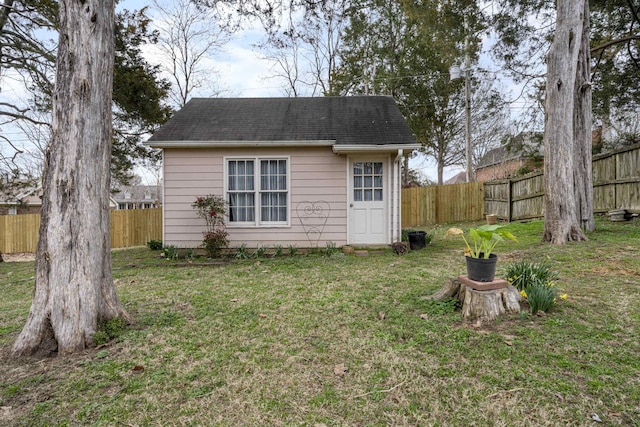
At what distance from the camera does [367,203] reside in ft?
25.8

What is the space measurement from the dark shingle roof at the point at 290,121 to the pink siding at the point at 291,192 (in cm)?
41

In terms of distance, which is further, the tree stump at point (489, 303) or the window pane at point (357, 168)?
the window pane at point (357, 168)

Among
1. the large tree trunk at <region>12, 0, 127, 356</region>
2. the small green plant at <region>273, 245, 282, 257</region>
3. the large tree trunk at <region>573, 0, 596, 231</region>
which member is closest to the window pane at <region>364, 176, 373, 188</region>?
the small green plant at <region>273, 245, 282, 257</region>

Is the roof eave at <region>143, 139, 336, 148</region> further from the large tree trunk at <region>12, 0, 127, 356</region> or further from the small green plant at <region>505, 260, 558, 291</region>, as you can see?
the small green plant at <region>505, 260, 558, 291</region>

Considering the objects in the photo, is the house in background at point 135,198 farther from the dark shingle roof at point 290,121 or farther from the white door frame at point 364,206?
the white door frame at point 364,206

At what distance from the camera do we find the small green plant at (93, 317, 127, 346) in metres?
2.93

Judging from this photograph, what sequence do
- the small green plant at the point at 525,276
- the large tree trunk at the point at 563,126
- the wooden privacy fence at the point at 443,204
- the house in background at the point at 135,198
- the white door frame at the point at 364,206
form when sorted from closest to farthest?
the small green plant at the point at 525,276 < the large tree trunk at the point at 563,126 < the white door frame at the point at 364,206 < the wooden privacy fence at the point at 443,204 < the house in background at the point at 135,198

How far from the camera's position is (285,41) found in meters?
6.08

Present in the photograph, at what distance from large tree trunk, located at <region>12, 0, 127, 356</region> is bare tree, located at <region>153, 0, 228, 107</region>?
15.0 m

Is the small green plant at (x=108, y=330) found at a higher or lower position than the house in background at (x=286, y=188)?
lower

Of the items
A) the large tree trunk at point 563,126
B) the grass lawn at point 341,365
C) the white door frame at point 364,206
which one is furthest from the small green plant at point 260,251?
the large tree trunk at point 563,126

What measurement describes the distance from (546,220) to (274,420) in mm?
7404

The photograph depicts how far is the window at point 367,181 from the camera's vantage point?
7.87 m

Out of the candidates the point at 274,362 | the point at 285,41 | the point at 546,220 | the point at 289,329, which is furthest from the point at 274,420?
the point at 546,220
